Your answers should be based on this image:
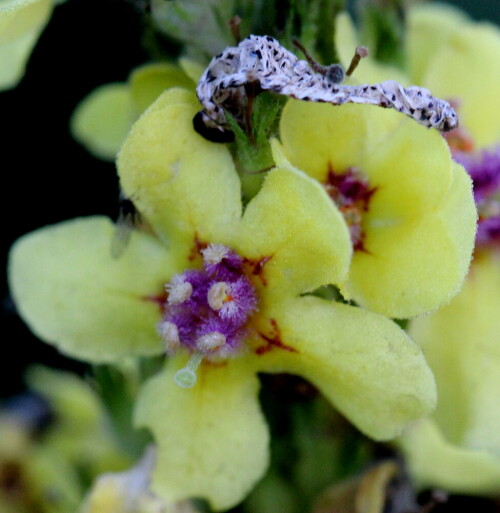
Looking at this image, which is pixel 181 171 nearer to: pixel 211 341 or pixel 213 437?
pixel 211 341

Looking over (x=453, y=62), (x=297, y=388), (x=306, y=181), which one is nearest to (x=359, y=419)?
(x=297, y=388)

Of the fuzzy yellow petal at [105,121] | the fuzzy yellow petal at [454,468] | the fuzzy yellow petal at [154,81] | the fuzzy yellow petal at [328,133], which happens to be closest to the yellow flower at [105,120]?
the fuzzy yellow petal at [105,121]

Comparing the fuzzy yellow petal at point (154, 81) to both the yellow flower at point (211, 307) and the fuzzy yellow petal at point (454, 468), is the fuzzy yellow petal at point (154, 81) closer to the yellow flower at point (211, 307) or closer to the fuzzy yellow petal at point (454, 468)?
the yellow flower at point (211, 307)

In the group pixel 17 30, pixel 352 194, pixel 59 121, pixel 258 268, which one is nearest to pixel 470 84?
pixel 352 194

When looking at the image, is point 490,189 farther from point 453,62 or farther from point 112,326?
point 112,326

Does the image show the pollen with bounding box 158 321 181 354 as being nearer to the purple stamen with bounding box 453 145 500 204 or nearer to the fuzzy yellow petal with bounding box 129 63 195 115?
the fuzzy yellow petal with bounding box 129 63 195 115

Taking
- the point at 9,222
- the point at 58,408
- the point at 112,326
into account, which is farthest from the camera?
the point at 9,222
